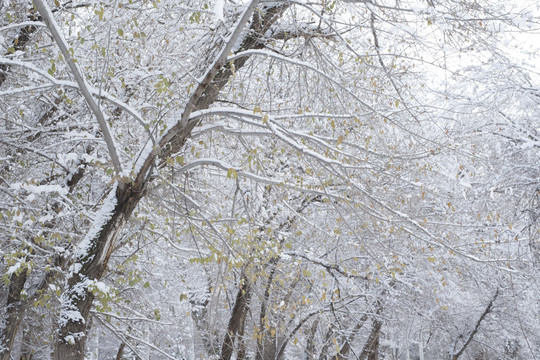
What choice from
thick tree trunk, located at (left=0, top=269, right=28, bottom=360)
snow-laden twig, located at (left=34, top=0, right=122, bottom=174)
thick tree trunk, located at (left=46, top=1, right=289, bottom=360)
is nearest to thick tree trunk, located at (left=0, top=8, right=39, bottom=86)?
snow-laden twig, located at (left=34, top=0, right=122, bottom=174)

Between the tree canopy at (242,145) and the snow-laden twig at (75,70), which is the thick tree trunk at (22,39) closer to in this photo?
the tree canopy at (242,145)

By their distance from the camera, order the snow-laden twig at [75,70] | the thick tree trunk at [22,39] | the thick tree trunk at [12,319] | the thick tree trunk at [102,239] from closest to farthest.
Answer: the snow-laden twig at [75,70], the thick tree trunk at [102,239], the thick tree trunk at [22,39], the thick tree trunk at [12,319]

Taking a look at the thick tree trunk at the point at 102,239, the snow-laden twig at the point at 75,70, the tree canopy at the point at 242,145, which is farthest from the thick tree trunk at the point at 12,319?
the snow-laden twig at the point at 75,70

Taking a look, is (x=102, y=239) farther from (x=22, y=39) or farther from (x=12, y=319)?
(x=12, y=319)

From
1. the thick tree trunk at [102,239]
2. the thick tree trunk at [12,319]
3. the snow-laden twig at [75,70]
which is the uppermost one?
the snow-laden twig at [75,70]

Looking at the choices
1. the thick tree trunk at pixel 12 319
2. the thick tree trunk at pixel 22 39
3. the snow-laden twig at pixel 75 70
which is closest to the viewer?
the snow-laden twig at pixel 75 70

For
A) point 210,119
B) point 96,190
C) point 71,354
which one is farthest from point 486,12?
point 96,190

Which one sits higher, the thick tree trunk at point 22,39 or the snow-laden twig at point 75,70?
the thick tree trunk at point 22,39

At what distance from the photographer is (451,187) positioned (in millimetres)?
8859


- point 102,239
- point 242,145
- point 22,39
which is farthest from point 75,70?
point 22,39

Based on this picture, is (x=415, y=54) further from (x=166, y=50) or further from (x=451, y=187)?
(x=451, y=187)

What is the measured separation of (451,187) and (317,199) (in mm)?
2677

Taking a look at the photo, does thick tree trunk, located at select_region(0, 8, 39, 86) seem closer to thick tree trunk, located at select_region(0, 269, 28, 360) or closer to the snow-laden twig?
the snow-laden twig

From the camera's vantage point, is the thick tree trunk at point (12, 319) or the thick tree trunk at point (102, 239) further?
the thick tree trunk at point (12, 319)
